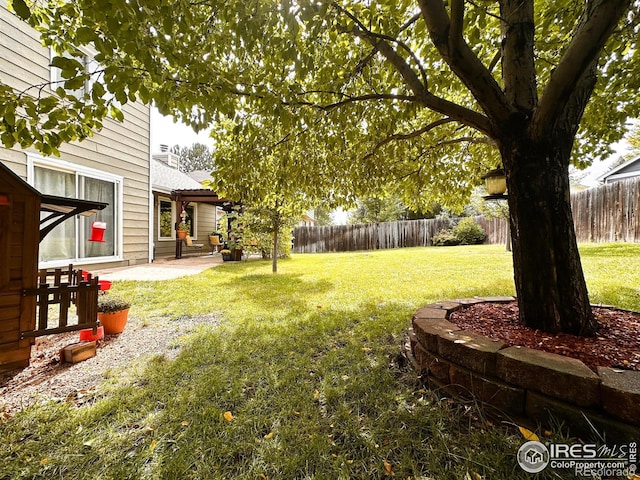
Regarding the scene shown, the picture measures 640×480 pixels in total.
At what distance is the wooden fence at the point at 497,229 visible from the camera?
334 inches

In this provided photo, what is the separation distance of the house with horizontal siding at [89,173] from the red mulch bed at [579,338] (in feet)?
22.3

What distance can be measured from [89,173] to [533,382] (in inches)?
332

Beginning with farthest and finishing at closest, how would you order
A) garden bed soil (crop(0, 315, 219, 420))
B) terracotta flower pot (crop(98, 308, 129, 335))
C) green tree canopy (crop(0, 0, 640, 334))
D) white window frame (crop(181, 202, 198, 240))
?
white window frame (crop(181, 202, 198, 240)), terracotta flower pot (crop(98, 308, 129, 335)), garden bed soil (crop(0, 315, 219, 420)), green tree canopy (crop(0, 0, 640, 334))

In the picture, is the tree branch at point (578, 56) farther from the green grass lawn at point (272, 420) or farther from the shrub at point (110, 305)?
the shrub at point (110, 305)

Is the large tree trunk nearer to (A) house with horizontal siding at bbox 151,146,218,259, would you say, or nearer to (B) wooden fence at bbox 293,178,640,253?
(B) wooden fence at bbox 293,178,640,253

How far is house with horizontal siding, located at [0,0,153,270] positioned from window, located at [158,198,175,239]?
222cm

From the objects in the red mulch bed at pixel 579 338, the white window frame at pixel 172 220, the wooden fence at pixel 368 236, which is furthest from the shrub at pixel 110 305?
the wooden fence at pixel 368 236

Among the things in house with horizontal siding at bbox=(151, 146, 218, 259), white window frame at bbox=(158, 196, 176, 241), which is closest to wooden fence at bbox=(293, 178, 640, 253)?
house with horizontal siding at bbox=(151, 146, 218, 259)

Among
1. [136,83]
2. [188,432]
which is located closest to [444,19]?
[136,83]

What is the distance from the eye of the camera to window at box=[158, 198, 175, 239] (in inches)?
416

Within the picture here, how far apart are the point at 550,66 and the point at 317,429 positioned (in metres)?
4.56

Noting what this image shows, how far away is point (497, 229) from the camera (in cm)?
1492

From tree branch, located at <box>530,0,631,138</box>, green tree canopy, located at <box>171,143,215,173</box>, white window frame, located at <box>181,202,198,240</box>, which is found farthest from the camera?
green tree canopy, located at <box>171,143,215,173</box>

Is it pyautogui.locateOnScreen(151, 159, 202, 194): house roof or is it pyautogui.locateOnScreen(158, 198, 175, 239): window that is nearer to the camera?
pyautogui.locateOnScreen(151, 159, 202, 194): house roof
